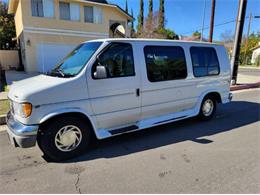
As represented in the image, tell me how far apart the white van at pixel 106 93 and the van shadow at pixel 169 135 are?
329mm

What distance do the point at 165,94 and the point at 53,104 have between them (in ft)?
8.01

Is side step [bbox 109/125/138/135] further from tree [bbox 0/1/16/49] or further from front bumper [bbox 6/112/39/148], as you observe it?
tree [bbox 0/1/16/49]

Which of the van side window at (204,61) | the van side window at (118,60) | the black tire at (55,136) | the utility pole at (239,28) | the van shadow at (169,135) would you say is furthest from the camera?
the utility pole at (239,28)

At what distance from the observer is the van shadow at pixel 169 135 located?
3.99 meters

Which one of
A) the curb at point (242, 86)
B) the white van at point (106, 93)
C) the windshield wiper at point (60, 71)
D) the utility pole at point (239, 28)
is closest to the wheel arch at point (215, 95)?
the white van at point (106, 93)

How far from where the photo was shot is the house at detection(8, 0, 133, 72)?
1677cm

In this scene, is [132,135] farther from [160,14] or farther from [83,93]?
[160,14]

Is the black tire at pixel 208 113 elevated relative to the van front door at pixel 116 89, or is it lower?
lower

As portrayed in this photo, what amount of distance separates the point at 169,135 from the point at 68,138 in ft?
7.57

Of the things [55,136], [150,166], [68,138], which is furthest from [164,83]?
[55,136]

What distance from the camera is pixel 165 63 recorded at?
4.65 meters

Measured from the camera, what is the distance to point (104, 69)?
3.60 metres

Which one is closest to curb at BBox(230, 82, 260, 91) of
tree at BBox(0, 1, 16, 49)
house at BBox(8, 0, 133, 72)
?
house at BBox(8, 0, 133, 72)

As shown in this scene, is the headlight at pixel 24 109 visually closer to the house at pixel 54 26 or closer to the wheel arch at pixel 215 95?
the wheel arch at pixel 215 95
